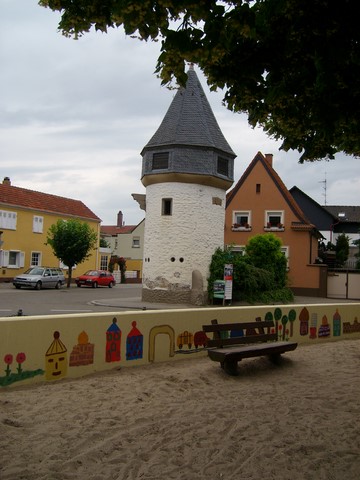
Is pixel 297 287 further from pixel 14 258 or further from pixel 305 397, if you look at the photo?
pixel 305 397

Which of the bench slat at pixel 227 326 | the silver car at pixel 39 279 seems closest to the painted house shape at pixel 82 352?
the bench slat at pixel 227 326

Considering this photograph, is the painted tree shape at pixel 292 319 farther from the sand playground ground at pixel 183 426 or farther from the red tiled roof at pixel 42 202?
the red tiled roof at pixel 42 202

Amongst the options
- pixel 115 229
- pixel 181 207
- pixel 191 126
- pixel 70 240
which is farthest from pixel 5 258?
pixel 115 229

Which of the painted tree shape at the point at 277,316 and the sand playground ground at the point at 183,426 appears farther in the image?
the painted tree shape at the point at 277,316

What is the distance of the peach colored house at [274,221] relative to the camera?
36.8 meters

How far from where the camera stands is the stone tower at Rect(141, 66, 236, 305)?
26.3 meters

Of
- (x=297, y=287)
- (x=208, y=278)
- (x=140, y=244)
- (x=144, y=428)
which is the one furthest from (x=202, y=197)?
(x=140, y=244)

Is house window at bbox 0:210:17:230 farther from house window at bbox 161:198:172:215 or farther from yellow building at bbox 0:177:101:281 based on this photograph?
house window at bbox 161:198:172:215

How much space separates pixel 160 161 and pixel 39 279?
46.4 feet

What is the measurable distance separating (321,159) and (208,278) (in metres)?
19.5

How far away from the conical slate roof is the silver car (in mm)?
13588

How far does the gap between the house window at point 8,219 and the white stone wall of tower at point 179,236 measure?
19.1 m

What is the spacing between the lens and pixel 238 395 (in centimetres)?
720

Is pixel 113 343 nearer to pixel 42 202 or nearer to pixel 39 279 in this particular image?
pixel 39 279
